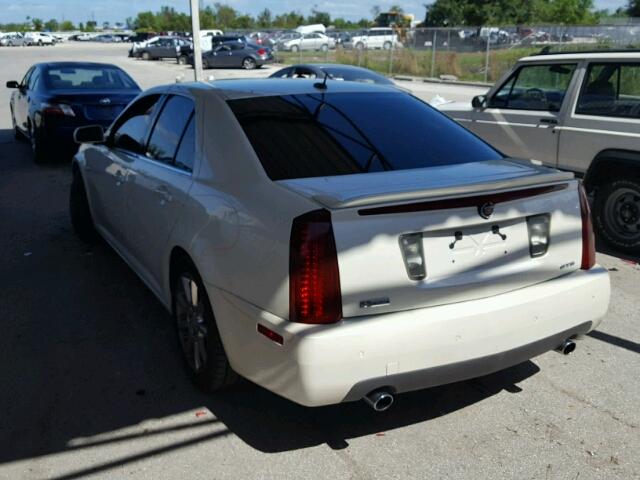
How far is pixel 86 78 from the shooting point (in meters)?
11.3

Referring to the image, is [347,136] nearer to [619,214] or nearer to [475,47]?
[619,214]

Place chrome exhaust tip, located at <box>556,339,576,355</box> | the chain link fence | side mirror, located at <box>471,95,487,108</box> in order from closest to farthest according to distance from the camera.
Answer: chrome exhaust tip, located at <box>556,339,576,355</box>
side mirror, located at <box>471,95,487,108</box>
the chain link fence

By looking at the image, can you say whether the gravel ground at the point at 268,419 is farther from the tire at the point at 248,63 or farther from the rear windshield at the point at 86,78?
the tire at the point at 248,63

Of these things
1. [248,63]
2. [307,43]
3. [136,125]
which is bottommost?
[136,125]

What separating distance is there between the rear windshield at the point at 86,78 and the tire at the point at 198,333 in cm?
817

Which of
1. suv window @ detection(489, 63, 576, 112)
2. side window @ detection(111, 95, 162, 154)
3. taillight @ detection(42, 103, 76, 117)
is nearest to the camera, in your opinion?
side window @ detection(111, 95, 162, 154)

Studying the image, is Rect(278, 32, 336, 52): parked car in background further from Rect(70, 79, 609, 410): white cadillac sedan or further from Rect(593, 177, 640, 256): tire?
Rect(70, 79, 609, 410): white cadillac sedan

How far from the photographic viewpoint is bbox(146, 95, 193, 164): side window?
4.17 metres

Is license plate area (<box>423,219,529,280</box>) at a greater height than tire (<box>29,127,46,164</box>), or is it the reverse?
license plate area (<box>423,219,529,280</box>)

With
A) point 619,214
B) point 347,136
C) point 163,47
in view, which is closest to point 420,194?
point 347,136

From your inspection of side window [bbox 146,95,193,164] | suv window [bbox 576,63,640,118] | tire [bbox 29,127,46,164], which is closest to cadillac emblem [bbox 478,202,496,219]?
side window [bbox 146,95,193,164]

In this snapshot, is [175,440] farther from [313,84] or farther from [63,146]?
[63,146]

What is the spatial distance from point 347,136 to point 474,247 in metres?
1.03

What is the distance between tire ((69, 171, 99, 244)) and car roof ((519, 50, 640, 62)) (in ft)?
15.8
